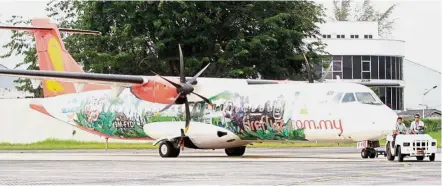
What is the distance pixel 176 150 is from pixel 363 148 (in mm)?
7298

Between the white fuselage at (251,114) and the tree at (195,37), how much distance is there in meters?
17.4

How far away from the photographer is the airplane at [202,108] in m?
29.3

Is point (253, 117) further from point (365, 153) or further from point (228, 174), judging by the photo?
point (228, 174)

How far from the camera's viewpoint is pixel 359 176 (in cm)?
2009

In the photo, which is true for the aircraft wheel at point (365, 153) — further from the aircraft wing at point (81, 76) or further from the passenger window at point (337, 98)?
the aircraft wing at point (81, 76)

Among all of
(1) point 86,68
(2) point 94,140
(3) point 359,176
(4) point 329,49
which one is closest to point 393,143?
(3) point 359,176

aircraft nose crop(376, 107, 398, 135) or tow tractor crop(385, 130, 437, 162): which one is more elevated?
aircraft nose crop(376, 107, 398, 135)

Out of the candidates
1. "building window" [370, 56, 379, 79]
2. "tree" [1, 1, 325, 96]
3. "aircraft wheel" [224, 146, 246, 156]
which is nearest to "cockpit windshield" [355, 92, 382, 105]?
"aircraft wheel" [224, 146, 246, 156]

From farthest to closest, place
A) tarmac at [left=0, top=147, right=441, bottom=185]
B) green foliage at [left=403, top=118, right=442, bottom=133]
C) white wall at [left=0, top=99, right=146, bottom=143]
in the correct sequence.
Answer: green foliage at [left=403, top=118, right=442, bottom=133]
white wall at [left=0, top=99, right=146, bottom=143]
tarmac at [left=0, top=147, right=441, bottom=185]

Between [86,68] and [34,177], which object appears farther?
[86,68]

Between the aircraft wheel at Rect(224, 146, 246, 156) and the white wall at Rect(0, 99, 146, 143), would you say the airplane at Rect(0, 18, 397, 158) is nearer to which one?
the aircraft wheel at Rect(224, 146, 246, 156)

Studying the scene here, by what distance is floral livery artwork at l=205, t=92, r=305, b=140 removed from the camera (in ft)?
101

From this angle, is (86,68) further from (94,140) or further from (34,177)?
(34,177)

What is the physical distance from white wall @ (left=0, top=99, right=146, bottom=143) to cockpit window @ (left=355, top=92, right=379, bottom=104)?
24639mm
